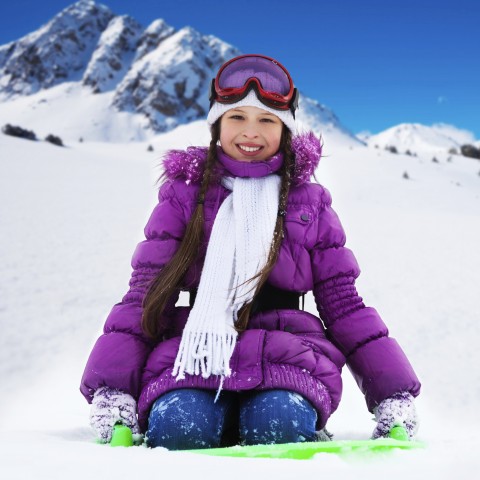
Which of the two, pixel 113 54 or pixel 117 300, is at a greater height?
pixel 113 54

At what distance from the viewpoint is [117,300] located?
13.6 ft

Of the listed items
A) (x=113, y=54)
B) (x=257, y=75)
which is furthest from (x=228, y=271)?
(x=113, y=54)

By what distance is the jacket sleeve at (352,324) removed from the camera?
1.66 metres

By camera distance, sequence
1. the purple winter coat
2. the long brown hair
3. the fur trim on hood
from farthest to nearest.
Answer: the fur trim on hood < the long brown hair < the purple winter coat

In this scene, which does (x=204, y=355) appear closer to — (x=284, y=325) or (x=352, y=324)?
(x=284, y=325)

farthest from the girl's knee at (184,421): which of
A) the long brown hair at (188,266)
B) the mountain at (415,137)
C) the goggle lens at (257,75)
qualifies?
the mountain at (415,137)

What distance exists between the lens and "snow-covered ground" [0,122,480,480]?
3.20 feet

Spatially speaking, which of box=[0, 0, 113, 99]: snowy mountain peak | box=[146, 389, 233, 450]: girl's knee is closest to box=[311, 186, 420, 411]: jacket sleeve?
box=[146, 389, 233, 450]: girl's knee

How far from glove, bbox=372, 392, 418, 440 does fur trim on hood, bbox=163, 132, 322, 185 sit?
92 cm

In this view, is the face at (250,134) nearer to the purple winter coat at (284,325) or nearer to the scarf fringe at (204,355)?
the purple winter coat at (284,325)

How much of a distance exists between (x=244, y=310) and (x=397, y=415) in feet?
2.01

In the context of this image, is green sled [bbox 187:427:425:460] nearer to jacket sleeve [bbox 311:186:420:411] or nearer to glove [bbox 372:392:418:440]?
glove [bbox 372:392:418:440]

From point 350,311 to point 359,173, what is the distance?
36.9ft

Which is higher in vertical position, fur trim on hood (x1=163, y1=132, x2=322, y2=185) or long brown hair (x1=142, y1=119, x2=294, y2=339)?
fur trim on hood (x1=163, y1=132, x2=322, y2=185)
